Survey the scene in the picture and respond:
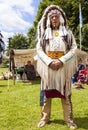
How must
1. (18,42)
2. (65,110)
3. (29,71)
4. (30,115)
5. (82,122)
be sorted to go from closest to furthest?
1. (65,110)
2. (82,122)
3. (30,115)
4. (29,71)
5. (18,42)

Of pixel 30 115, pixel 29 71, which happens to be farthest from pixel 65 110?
pixel 29 71

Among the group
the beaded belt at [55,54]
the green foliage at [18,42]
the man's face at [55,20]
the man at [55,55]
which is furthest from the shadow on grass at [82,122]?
the green foliage at [18,42]

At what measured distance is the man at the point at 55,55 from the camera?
5625 mm

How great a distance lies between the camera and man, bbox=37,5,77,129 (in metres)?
5.62

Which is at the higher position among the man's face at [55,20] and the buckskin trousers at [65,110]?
the man's face at [55,20]

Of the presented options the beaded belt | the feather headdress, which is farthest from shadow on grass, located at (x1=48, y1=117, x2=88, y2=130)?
the feather headdress

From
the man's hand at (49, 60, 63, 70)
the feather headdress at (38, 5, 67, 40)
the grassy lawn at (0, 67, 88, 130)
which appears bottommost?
the grassy lawn at (0, 67, 88, 130)

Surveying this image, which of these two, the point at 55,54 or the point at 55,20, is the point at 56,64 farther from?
the point at 55,20

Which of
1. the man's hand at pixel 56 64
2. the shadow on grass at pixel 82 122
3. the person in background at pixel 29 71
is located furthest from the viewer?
the person in background at pixel 29 71

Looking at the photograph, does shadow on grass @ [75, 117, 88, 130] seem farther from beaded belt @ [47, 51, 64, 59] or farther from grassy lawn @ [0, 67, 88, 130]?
beaded belt @ [47, 51, 64, 59]

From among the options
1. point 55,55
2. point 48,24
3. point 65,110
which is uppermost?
point 48,24

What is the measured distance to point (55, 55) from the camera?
5695 mm

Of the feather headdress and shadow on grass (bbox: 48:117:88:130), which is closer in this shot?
the feather headdress

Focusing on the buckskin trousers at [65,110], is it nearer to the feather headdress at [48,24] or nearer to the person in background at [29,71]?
the feather headdress at [48,24]
